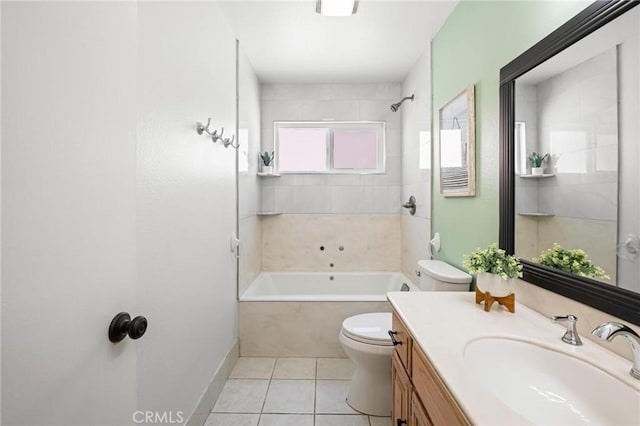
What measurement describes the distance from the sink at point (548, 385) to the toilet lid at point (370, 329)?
0.85 metres

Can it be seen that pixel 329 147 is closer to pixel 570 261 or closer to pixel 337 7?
pixel 337 7

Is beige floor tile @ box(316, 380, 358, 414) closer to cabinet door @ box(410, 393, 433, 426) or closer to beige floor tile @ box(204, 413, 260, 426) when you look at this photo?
beige floor tile @ box(204, 413, 260, 426)

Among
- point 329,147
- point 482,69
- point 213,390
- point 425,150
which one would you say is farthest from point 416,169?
point 213,390

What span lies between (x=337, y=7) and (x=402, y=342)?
1843mm

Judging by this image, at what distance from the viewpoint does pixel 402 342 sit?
3.99ft

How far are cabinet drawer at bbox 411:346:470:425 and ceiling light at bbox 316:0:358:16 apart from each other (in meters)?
1.83

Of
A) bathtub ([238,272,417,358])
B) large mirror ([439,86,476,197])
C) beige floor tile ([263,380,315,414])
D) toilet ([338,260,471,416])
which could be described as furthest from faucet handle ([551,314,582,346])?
bathtub ([238,272,417,358])

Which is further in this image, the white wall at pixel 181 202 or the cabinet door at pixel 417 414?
the white wall at pixel 181 202

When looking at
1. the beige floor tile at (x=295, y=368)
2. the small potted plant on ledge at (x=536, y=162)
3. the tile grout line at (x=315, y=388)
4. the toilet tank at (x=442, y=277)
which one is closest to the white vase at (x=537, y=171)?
the small potted plant on ledge at (x=536, y=162)

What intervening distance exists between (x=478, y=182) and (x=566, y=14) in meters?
0.82

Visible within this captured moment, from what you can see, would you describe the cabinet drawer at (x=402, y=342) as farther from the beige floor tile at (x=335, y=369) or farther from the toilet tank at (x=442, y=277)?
the beige floor tile at (x=335, y=369)

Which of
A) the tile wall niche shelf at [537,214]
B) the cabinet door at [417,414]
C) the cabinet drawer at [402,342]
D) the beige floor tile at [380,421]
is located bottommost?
the beige floor tile at [380,421]

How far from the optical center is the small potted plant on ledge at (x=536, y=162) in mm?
1171

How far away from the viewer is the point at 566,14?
1.05 m
